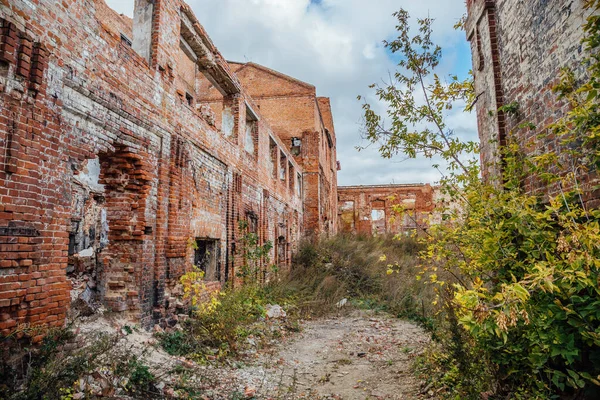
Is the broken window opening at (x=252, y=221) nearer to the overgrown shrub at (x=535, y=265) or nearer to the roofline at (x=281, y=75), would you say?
the overgrown shrub at (x=535, y=265)

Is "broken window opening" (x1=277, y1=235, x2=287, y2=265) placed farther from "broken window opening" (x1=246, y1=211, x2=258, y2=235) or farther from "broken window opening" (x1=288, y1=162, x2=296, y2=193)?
"broken window opening" (x1=246, y1=211, x2=258, y2=235)

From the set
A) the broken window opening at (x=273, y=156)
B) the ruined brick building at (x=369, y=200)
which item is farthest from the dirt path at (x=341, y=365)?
the ruined brick building at (x=369, y=200)

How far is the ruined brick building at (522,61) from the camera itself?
3.81m

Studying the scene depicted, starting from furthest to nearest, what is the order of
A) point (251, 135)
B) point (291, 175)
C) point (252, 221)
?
point (291, 175) < point (251, 135) < point (252, 221)

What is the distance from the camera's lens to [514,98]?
475 cm

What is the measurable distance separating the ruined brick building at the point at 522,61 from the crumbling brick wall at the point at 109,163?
491cm

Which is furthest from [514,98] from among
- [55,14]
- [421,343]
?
[55,14]

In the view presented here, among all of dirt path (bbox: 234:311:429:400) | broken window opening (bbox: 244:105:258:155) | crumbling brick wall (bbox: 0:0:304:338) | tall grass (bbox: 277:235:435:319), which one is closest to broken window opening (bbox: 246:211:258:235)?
crumbling brick wall (bbox: 0:0:304:338)

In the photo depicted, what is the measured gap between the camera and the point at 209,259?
915cm

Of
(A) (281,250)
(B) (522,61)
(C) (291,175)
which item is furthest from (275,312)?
(C) (291,175)

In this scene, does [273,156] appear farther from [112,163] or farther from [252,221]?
[112,163]

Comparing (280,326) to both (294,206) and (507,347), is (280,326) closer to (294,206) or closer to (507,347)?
(507,347)

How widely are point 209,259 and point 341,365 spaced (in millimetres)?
4135

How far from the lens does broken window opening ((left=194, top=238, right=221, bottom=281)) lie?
8.95 metres
